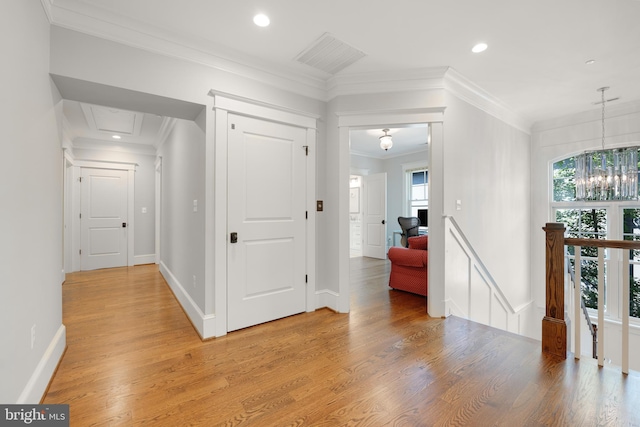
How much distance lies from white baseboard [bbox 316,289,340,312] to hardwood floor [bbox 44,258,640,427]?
18 cm

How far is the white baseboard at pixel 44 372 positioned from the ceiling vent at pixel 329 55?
9.83 ft

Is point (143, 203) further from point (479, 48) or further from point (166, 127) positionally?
point (479, 48)

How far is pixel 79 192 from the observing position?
530 centimetres

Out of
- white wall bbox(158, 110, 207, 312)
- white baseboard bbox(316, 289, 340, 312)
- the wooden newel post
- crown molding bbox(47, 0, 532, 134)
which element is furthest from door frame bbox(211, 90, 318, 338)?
the wooden newel post

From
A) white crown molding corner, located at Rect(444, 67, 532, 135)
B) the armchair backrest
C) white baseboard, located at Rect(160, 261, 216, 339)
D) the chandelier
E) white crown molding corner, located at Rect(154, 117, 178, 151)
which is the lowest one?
white baseboard, located at Rect(160, 261, 216, 339)

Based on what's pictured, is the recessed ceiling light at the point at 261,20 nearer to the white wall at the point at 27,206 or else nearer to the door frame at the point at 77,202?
the white wall at the point at 27,206

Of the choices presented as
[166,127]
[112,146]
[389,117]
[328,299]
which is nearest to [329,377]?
[328,299]

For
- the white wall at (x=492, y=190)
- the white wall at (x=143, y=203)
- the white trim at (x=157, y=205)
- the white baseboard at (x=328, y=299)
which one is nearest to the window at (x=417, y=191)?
the white wall at (x=492, y=190)

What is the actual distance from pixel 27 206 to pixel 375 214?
649 cm

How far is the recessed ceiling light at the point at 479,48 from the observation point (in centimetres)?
251

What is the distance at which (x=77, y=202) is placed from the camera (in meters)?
5.29

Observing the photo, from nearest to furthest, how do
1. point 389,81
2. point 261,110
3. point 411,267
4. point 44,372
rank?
point 44,372 < point 261,110 < point 389,81 < point 411,267

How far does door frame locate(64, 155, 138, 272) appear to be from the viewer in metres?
5.03

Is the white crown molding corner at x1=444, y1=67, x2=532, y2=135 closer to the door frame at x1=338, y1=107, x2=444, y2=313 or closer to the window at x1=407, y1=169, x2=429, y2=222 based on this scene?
the door frame at x1=338, y1=107, x2=444, y2=313
